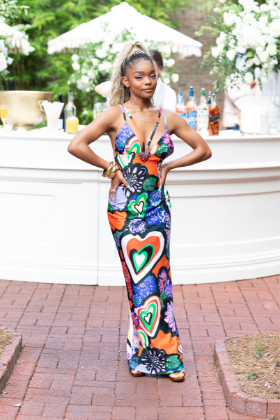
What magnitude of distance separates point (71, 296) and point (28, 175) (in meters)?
1.18

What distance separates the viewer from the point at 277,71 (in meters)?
5.93

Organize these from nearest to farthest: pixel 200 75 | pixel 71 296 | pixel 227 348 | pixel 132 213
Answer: pixel 132 213
pixel 227 348
pixel 71 296
pixel 200 75

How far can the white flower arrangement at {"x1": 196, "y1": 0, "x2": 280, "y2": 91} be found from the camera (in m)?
5.66

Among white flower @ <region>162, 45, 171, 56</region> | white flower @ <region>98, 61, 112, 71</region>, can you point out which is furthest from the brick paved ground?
white flower @ <region>162, 45, 171, 56</region>

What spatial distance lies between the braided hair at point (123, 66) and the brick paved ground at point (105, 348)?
167 centimetres

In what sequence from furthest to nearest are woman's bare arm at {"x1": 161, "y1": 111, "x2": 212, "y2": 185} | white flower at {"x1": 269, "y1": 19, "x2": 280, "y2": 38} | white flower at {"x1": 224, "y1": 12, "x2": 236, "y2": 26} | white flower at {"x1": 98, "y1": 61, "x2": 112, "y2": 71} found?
white flower at {"x1": 98, "y1": 61, "x2": 112, "y2": 71}
white flower at {"x1": 224, "y1": 12, "x2": 236, "y2": 26}
white flower at {"x1": 269, "y1": 19, "x2": 280, "y2": 38}
woman's bare arm at {"x1": 161, "y1": 111, "x2": 212, "y2": 185}

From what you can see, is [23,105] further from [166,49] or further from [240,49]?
[166,49]

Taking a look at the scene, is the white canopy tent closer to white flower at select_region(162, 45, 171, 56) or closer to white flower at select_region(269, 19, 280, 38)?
white flower at select_region(162, 45, 171, 56)

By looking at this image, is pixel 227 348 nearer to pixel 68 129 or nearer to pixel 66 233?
pixel 66 233

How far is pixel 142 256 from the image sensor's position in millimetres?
3430

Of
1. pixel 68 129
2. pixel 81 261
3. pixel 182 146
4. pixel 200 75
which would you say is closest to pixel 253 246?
pixel 182 146

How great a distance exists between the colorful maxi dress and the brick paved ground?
8.6 inches

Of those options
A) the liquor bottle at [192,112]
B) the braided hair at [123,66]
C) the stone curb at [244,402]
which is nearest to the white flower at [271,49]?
the liquor bottle at [192,112]

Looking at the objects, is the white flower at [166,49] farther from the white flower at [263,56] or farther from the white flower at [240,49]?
the white flower at [263,56]
